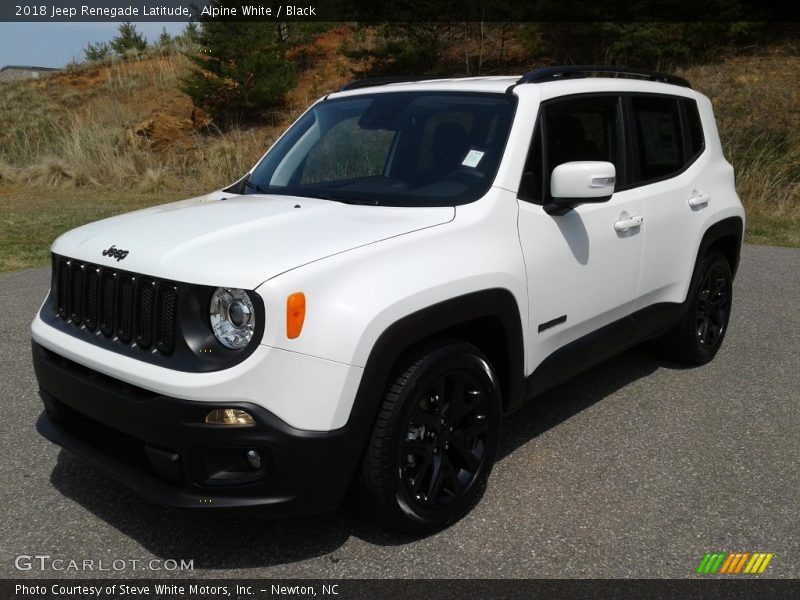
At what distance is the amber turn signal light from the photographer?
2.61 meters

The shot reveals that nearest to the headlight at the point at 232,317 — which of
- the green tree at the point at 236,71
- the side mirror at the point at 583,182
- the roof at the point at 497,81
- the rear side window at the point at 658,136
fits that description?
the side mirror at the point at 583,182

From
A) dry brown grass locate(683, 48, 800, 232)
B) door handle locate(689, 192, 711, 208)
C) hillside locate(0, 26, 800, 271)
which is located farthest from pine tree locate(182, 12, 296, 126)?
door handle locate(689, 192, 711, 208)

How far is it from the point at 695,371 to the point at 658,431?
3.89 ft

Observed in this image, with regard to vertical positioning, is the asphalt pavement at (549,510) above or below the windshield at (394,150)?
below

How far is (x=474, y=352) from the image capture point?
3197 millimetres

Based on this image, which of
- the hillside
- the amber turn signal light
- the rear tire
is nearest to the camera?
the amber turn signal light

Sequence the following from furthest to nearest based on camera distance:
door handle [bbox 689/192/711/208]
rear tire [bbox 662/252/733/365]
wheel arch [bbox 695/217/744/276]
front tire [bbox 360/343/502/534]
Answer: rear tire [bbox 662/252/733/365]
wheel arch [bbox 695/217/744/276]
door handle [bbox 689/192/711/208]
front tire [bbox 360/343/502/534]

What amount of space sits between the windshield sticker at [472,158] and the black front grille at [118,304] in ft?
4.92

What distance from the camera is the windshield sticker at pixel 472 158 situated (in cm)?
356

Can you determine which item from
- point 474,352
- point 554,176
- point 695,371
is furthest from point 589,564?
point 695,371

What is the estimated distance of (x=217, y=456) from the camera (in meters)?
2.71

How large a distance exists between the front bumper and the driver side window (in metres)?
1.54

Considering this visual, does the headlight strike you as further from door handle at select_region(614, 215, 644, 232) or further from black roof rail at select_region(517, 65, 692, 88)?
door handle at select_region(614, 215, 644, 232)

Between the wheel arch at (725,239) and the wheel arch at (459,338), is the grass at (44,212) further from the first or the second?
the wheel arch at (725,239)
